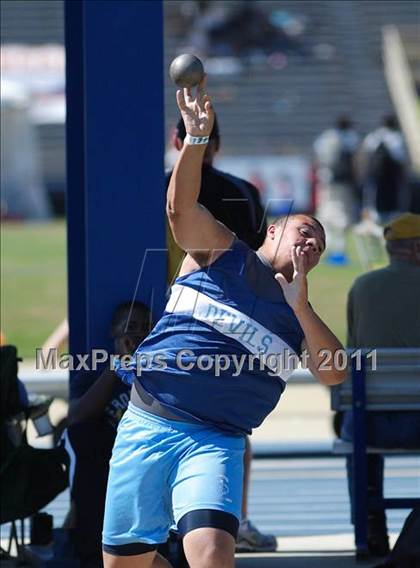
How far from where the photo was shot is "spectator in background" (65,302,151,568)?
16.7 ft

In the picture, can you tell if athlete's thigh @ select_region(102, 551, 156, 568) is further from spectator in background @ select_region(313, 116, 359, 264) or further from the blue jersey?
spectator in background @ select_region(313, 116, 359, 264)

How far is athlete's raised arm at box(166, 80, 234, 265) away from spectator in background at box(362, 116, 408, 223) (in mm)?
18736

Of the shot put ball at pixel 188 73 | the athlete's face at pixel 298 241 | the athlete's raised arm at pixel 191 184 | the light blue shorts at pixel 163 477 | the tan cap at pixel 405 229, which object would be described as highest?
the shot put ball at pixel 188 73

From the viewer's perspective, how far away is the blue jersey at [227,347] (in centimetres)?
389

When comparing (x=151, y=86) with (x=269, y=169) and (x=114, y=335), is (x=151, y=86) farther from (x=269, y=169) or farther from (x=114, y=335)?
(x=269, y=169)

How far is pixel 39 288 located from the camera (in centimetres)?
1639

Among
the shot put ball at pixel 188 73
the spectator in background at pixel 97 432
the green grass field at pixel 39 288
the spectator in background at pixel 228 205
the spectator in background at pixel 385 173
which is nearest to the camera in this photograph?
the shot put ball at pixel 188 73

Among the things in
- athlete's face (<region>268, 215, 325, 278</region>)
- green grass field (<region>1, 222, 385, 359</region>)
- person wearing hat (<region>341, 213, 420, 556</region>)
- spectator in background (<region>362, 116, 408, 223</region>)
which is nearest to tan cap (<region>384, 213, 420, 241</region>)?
person wearing hat (<region>341, 213, 420, 556</region>)

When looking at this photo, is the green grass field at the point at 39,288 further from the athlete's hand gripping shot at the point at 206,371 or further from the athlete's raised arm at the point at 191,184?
the athlete's raised arm at the point at 191,184

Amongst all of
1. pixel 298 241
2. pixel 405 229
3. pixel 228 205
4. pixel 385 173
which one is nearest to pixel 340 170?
pixel 385 173

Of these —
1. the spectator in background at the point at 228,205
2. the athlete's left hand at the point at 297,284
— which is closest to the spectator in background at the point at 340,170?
the spectator in background at the point at 228,205

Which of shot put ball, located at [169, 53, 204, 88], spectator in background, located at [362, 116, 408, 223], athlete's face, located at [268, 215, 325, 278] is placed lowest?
spectator in background, located at [362, 116, 408, 223]

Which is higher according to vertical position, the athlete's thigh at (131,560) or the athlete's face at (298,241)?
the athlete's face at (298,241)

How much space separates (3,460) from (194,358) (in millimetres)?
1872
